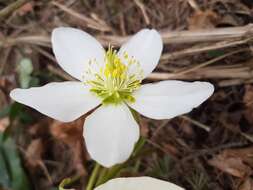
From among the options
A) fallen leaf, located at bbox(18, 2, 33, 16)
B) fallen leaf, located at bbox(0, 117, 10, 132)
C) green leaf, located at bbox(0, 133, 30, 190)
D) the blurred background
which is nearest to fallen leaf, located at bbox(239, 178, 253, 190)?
the blurred background

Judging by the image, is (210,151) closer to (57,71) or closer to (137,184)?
(137,184)

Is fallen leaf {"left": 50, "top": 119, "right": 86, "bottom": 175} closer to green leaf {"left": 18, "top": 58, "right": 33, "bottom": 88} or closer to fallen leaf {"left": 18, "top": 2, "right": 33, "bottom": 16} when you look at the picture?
green leaf {"left": 18, "top": 58, "right": 33, "bottom": 88}

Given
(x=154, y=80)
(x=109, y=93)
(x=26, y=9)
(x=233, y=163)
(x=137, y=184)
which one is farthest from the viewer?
(x=26, y=9)

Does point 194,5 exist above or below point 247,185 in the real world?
above

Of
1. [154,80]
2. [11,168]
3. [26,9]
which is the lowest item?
[11,168]

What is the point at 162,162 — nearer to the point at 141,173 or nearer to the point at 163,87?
the point at 141,173

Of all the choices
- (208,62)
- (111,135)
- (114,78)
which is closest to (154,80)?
(208,62)

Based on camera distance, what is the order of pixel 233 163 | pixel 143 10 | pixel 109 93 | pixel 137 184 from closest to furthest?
pixel 137 184 → pixel 109 93 → pixel 233 163 → pixel 143 10
